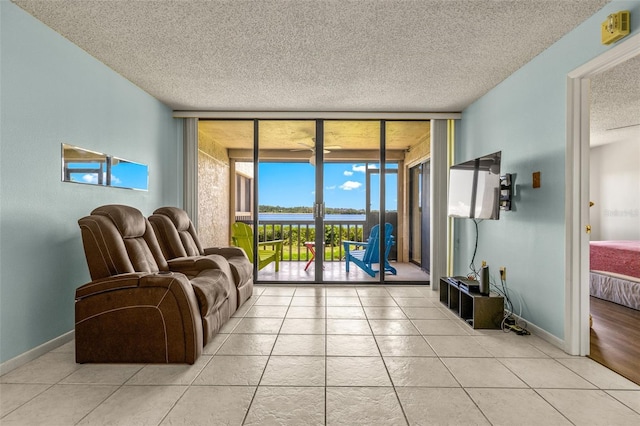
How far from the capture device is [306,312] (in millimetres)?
3639

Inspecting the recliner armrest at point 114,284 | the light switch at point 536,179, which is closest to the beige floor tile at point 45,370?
the recliner armrest at point 114,284

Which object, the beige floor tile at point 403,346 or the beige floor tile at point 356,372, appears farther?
the beige floor tile at point 403,346

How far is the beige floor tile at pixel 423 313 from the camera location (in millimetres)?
3552

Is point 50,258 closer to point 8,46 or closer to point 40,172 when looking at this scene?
point 40,172

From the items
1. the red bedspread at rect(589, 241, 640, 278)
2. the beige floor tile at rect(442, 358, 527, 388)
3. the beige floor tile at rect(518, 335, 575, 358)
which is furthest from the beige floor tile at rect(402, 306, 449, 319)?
the red bedspread at rect(589, 241, 640, 278)

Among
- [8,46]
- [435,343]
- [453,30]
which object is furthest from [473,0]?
[8,46]

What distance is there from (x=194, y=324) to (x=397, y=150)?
4.20 meters

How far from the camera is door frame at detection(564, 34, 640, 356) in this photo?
2.56 meters

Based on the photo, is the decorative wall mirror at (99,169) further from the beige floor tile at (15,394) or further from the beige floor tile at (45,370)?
the beige floor tile at (15,394)

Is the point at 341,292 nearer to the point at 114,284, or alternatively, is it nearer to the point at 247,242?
the point at 247,242

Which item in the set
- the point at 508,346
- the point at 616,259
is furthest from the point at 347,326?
the point at 616,259

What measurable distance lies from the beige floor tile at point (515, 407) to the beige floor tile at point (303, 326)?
1399mm

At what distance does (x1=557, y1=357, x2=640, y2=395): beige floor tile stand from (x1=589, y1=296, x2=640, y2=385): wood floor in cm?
6

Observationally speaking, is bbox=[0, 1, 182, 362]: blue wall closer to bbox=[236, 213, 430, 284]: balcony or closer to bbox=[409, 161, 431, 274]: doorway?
bbox=[236, 213, 430, 284]: balcony
